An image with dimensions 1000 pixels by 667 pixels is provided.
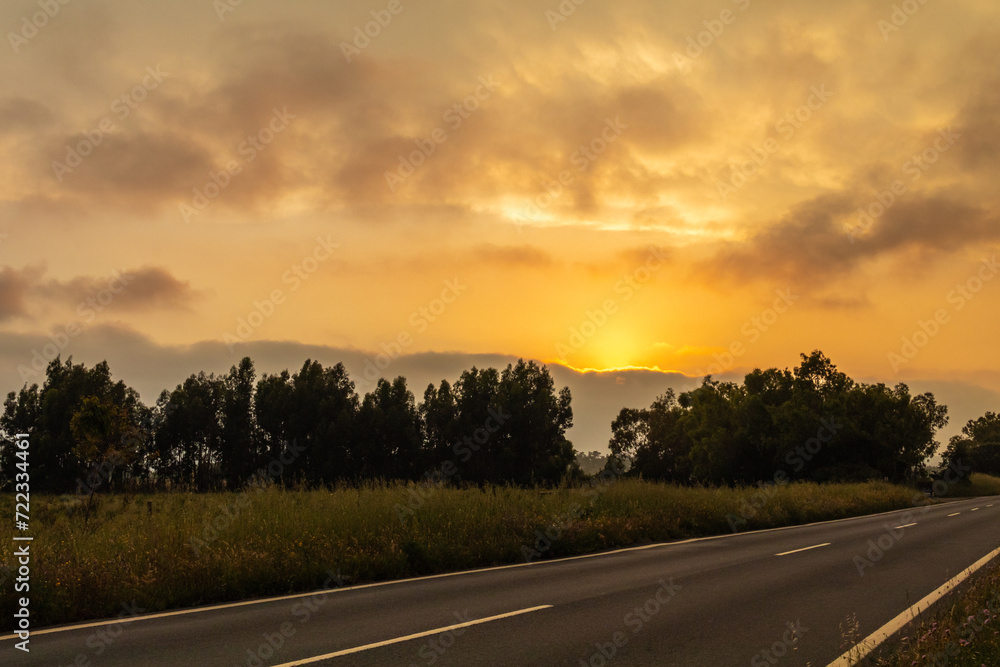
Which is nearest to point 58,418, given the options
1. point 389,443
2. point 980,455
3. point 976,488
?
point 389,443

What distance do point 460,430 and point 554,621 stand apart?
86027 millimetres

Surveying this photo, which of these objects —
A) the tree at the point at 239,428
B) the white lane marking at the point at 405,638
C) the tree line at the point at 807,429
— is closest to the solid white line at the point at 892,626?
the white lane marking at the point at 405,638

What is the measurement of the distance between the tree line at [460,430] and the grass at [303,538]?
54.0m

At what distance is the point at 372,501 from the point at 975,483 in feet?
265

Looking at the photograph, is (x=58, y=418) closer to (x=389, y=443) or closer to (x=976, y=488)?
(x=389, y=443)

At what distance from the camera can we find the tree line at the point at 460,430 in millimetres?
67875

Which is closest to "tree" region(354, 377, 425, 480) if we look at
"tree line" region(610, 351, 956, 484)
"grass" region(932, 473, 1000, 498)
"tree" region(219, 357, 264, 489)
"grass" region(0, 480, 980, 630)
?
"tree" region(219, 357, 264, 489)

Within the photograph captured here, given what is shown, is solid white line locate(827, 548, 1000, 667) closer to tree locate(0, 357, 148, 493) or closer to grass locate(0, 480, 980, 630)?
grass locate(0, 480, 980, 630)

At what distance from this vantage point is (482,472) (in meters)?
92.4

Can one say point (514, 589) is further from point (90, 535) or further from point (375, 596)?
point (90, 535)

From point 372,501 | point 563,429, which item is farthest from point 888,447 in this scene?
point 372,501

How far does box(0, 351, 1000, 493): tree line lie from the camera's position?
67.9m

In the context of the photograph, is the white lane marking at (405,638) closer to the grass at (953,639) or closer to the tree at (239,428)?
the grass at (953,639)

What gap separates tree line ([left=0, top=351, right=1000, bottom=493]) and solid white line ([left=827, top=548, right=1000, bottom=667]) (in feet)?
192
